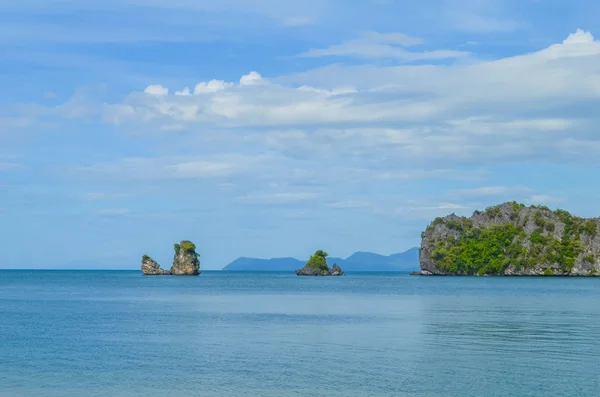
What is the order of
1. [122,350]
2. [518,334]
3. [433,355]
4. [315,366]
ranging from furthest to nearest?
[518,334]
[122,350]
[433,355]
[315,366]

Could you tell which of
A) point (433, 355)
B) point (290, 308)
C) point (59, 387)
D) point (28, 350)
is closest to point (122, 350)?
point (28, 350)

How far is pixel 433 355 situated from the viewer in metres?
54.2

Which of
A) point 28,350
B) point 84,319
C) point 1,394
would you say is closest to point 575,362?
point 1,394

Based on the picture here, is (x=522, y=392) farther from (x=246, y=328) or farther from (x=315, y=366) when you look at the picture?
(x=246, y=328)

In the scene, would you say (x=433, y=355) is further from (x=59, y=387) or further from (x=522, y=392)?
(x=59, y=387)

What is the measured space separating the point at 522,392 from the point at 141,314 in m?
62.3

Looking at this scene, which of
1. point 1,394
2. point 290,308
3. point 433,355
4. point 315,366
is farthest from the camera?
point 290,308

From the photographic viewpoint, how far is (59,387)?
4294cm

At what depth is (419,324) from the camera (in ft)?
257

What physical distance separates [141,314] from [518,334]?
46863mm

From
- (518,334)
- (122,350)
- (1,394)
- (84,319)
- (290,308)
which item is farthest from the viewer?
(290,308)

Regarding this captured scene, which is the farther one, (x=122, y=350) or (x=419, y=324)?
(x=419, y=324)

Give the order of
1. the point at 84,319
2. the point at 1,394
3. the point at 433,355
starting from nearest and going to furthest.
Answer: the point at 1,394 < the point at 433,355 < the point at 84,319

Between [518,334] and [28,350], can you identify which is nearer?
[28,350]
